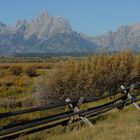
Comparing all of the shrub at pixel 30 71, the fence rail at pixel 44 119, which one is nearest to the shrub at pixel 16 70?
the shrub at pixel 30 71

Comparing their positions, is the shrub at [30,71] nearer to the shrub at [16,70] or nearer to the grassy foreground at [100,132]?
the shrub at [16,70]

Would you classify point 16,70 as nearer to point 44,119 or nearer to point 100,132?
point 44,119

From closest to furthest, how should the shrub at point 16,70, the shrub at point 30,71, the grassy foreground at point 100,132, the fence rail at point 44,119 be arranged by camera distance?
the fence rail at point 44,119 → the grassy foreground at point 100,132 → the shrub at point 30,71 → the shrub at point 16,70

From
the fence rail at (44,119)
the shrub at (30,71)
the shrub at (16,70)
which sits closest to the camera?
the fence rail at (44,119)

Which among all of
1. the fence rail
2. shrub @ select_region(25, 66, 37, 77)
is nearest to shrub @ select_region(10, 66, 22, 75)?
shrub @ select_region(25, 66, 37, 77)

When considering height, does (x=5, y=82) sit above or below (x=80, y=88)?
below

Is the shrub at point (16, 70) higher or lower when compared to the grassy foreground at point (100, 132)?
lower

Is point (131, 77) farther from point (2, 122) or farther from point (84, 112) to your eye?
point (84, 112)

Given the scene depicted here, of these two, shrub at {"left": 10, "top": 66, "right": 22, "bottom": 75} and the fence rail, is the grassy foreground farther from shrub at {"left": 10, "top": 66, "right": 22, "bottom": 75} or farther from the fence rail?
shrub at {"left": 10, "top": 66, "right": 22, "bottom": 75}

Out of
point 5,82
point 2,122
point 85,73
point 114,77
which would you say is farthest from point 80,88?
point 5,82


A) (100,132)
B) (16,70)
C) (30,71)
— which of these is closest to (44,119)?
(100,132)

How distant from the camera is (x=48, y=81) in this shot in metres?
32.0

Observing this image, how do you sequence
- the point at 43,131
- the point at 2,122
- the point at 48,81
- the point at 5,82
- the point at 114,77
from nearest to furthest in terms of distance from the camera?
the point at 43,131 → the point at 2,122 → the point at 48,81 → the point at 114,77 → the point at 5,82

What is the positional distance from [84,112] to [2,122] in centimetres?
768
